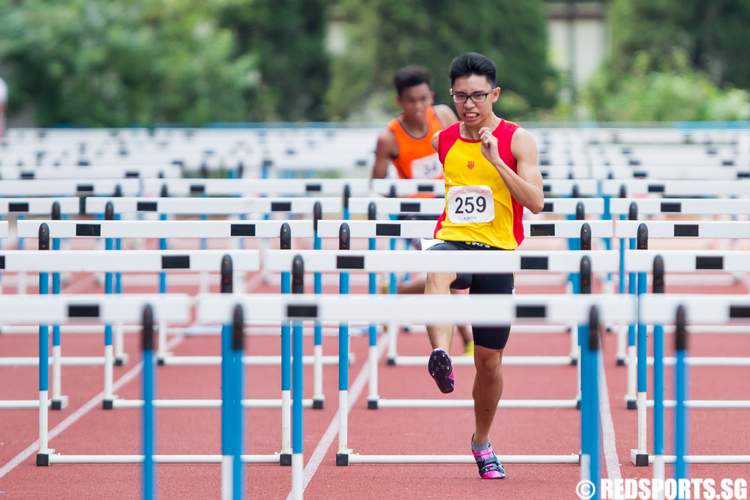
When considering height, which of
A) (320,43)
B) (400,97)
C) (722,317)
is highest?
(320,43)

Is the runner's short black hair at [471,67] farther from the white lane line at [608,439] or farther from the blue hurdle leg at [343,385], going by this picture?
the white lane line at [608,439]

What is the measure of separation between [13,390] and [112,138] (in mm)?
10716

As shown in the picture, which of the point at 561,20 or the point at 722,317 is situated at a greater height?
the point at 561,20

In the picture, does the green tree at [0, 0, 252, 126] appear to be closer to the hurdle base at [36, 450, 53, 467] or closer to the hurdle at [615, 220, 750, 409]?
the hurdle base at [36, 450, 53, 467]

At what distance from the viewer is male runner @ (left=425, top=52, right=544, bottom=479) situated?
7.82m

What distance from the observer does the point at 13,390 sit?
37.8ft

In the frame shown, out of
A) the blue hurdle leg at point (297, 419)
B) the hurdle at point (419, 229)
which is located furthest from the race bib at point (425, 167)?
the blue hurdle leg at point (297, 419)

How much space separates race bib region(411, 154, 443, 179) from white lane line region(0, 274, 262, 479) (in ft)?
7.75

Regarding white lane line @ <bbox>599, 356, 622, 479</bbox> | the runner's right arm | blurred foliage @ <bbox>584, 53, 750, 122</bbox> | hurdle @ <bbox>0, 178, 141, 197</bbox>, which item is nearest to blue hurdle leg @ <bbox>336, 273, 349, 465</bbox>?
white lane line @ <bbox>599, 356, 622, 479</bbox>

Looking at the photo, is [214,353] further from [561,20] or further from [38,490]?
[561,20]

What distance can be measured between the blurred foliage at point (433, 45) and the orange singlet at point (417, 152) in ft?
99.2

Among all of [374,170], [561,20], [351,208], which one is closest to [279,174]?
[374,170]

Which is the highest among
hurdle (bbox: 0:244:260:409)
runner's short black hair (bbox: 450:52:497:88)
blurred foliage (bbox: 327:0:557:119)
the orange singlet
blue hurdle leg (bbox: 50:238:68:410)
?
blurred foliage (bbox: 327:0:557:119)

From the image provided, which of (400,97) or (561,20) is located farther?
(561,20)
